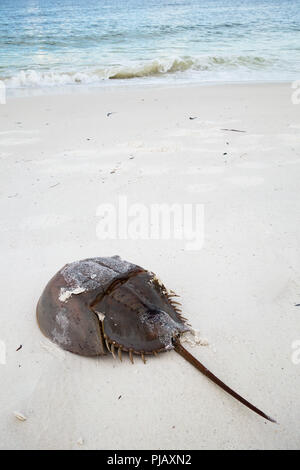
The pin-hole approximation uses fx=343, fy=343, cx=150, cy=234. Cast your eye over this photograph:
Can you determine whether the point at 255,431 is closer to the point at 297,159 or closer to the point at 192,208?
the point at 192,208

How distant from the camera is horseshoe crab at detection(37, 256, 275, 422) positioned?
1.31 meters

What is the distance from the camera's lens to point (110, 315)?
4.29 feet

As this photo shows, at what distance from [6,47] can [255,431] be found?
11.6m

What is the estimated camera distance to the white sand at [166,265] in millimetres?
1245

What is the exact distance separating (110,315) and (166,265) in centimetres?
76

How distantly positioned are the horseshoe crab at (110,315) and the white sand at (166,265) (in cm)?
11
